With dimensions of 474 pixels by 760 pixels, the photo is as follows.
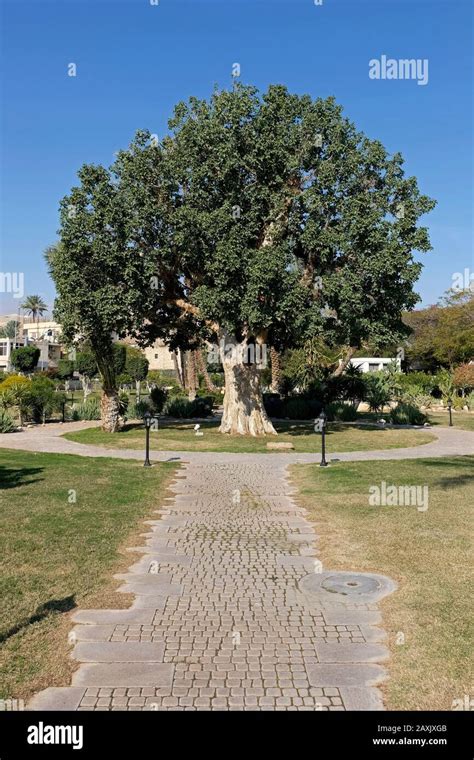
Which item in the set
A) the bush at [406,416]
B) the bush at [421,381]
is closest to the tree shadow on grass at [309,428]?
the bush at [406,416]

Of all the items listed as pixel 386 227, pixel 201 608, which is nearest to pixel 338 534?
pixel 201 608

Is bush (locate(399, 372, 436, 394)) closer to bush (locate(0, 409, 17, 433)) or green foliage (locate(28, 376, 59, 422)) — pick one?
green foliage (locate(28, 376, 59, 422))

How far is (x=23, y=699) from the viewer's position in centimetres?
412

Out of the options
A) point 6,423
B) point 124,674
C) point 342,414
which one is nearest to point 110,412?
point 6,423

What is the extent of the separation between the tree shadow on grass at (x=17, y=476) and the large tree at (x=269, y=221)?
281 inches

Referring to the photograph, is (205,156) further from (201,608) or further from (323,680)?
(323,680)

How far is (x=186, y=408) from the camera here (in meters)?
30.1

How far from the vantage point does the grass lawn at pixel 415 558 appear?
444cm

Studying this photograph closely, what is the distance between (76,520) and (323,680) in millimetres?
5720

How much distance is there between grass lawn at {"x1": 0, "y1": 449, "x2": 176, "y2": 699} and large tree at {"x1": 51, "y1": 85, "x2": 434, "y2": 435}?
7.47 metres

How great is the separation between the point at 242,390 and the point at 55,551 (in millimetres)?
15740

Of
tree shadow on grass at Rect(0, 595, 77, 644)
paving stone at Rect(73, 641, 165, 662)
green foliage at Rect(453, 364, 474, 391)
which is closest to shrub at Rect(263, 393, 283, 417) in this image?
green foliage at Rect(453, 364, 474, 391)

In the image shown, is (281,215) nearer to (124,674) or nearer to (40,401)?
(40,401)
